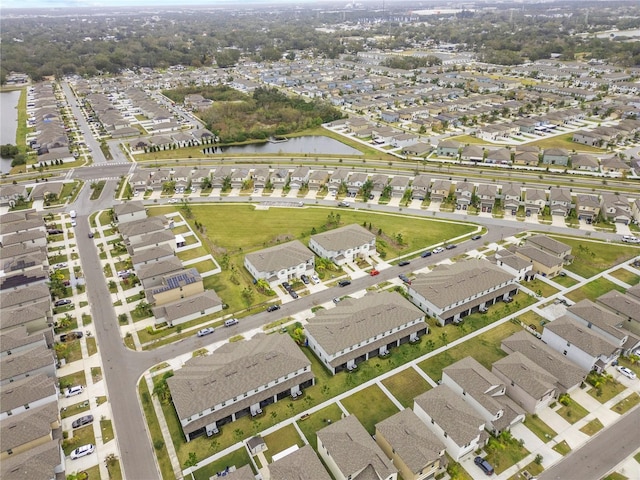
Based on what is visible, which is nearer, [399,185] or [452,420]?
[452,420]

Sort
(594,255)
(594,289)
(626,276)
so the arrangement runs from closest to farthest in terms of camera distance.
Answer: (594,289)
(626,276)
(594,255)

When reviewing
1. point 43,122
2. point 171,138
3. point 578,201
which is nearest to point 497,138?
point 578,201

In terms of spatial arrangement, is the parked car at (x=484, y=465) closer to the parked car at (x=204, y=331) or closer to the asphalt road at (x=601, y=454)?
the asphalt road at (x=601, y=454)

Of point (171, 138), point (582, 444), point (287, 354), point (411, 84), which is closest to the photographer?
point (582, 444)

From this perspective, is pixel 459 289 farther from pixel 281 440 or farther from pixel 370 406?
pixel 281 440

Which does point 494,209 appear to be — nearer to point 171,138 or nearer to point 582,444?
point 582,444

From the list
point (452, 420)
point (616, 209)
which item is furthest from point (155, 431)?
point (616, 209)

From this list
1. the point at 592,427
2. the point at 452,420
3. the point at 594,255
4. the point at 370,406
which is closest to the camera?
the point at 452,420
